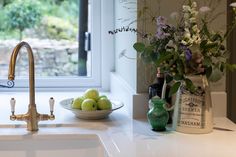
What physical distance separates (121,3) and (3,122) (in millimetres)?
771

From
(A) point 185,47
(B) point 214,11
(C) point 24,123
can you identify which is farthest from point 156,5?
(C) point 24,123

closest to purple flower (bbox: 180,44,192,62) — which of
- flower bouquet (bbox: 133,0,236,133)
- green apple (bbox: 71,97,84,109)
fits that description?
flower bouquet (bbox: 133,0,236,133)

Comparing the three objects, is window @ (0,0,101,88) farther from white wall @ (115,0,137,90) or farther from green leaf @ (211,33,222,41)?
green leaf @ (211,33,222,41)

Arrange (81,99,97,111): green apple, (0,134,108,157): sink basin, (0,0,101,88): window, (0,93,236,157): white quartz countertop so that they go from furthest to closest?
1. (0,0,101,88): window
2. (81,99,97,111): green apple
3. (0,134,108,157): sink basin
4. (0,93,236,157): white quartz countertop

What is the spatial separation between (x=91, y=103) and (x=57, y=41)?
2.46 feet

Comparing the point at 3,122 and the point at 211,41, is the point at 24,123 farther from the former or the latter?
the point at 211,41

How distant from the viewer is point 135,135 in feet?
5.09

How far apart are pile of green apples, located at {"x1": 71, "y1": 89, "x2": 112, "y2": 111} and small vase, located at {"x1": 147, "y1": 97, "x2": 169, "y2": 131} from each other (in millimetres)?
228

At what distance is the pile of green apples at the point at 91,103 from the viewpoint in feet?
5.67

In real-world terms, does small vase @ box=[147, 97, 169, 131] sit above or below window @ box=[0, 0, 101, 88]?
below

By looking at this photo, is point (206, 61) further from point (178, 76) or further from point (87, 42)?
point (87, 42)

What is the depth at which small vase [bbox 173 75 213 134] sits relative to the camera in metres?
1.53

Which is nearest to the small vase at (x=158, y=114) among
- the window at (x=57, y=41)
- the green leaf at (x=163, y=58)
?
the green leaf at (x=163, y=58)

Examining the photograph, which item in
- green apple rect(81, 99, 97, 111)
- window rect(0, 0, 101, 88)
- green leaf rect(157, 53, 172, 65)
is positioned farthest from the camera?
window rect(0, 0, 101, 88)
